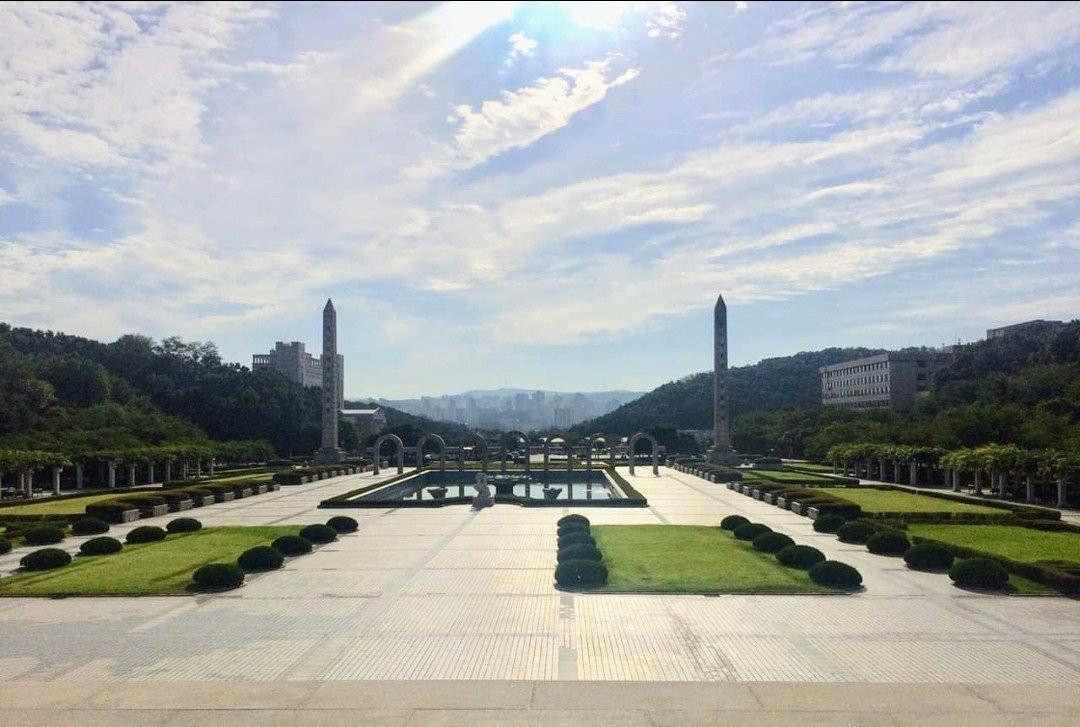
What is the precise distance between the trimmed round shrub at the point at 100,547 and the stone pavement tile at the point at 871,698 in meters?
19.3

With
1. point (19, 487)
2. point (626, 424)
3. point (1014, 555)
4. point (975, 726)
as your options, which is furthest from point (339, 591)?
point (626, 424)

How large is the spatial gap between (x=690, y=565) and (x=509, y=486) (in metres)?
28.5

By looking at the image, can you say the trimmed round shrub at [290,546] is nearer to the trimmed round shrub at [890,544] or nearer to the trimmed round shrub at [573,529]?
the trimmed round shrub at [573,529]

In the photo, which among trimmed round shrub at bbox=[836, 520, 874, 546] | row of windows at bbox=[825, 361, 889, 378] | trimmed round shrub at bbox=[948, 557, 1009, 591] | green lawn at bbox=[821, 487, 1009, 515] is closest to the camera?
trimmed round shrub at bbox=[948, 557, 1009, 591]

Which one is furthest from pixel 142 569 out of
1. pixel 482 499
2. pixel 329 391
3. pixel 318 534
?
pixel 329 391

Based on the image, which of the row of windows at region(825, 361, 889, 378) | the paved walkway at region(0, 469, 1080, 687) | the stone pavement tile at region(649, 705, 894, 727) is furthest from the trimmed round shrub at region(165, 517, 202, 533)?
the row of windows at region(825, 361, 889, 378)

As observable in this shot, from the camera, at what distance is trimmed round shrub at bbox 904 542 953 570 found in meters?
21.3

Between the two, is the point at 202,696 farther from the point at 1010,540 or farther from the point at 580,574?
the point at 1010,540

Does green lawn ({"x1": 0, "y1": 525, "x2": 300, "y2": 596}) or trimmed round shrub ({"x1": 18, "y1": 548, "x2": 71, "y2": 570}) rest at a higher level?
trimmed round shrub ({"x1": 18, "y1": 548, "x2": 71, "y2": 570})

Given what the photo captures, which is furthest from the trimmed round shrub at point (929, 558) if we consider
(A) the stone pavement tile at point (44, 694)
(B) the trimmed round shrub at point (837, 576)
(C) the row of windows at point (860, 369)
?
(C) the row of windows at point (860, 369)

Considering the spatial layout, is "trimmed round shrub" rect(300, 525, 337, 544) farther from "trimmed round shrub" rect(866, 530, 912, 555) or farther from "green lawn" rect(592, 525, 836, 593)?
"trimmed round shrub" rect(866, 530, 912, 555)

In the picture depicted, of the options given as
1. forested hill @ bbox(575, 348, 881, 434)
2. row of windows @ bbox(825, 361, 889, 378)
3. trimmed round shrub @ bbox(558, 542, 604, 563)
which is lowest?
trimmed round shrub @ bbox(558, 542, 604, 563)

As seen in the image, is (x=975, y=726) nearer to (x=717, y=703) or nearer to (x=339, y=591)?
(x=717, y=703)

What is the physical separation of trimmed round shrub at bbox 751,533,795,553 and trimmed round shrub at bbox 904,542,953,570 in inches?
118
